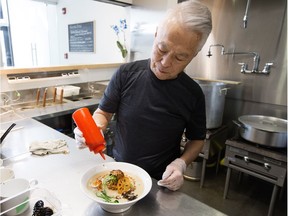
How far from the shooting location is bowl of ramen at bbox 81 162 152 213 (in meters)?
0.67

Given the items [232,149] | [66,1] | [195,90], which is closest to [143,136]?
[195,90]

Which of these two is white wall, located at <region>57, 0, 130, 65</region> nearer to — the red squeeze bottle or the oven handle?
the oven handle

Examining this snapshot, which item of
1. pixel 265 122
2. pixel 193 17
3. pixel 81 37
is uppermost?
pixel 81 37

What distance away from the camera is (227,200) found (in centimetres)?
214

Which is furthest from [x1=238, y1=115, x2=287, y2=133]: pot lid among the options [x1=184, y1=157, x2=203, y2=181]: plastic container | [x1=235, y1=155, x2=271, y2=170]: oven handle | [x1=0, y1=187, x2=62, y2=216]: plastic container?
[x1=0, y1=187, x2=62, y2=216]: plastic container

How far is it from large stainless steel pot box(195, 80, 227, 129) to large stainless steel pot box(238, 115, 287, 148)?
262 millimetres

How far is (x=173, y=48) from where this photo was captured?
0.85 m

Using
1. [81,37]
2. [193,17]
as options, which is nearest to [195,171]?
[193,17]

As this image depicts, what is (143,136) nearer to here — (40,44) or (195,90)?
(195,90)

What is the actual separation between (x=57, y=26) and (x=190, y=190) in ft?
14.1

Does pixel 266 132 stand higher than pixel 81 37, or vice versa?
pixel 81 37

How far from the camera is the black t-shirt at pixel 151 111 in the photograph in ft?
3.44

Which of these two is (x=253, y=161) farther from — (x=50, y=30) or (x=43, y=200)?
(x=50, y=30)

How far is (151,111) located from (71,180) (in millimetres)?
473
